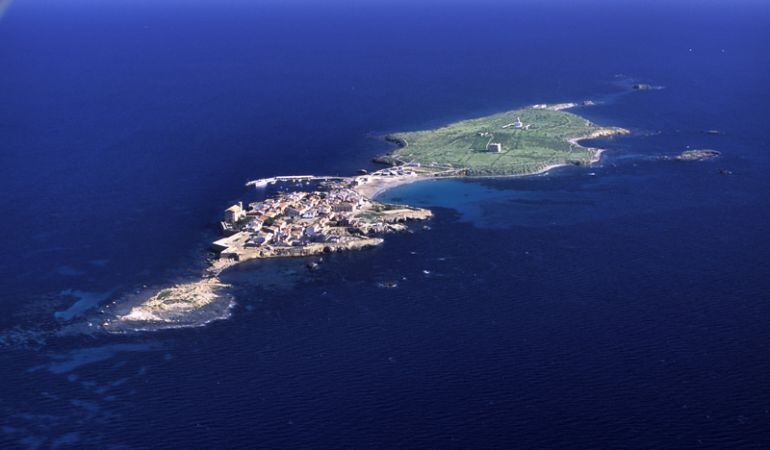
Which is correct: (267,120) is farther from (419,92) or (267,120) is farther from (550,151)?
(550,151)

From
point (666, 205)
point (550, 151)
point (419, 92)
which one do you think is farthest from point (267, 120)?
point (666, 205)

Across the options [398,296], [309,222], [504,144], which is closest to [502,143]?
[504,144]

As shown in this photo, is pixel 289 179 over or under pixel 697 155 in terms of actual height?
over

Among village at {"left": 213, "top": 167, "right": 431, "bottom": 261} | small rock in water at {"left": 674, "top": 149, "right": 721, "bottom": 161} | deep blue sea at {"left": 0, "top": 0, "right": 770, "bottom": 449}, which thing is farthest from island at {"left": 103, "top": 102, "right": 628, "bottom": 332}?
small rock in water at {"left": 674, "top": 149, "right": 721, "bottom": 161}

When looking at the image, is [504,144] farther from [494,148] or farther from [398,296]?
[398,296]

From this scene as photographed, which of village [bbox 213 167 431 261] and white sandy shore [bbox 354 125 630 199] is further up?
white sandy shore [bbox 354 125 630 199]

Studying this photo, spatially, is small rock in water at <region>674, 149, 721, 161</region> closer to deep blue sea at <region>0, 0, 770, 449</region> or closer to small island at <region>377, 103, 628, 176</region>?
deep blue sea at <region>0, 0, 770, 449</region>
